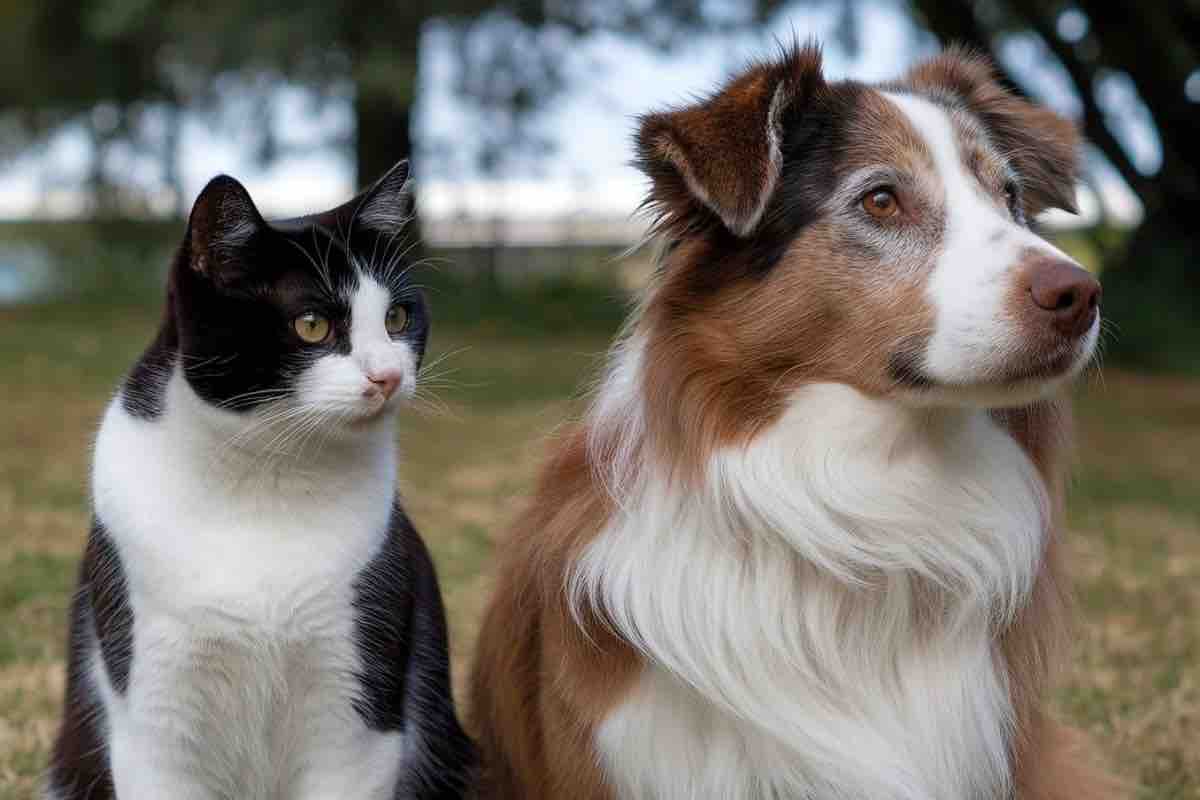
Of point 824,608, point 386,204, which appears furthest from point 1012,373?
point 386,204

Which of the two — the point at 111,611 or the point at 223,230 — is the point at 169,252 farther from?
the point at 223,230

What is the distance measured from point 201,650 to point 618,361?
3.59 ft

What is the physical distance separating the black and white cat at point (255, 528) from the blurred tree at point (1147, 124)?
11620mm

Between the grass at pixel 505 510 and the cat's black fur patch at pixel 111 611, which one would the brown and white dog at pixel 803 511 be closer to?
the grass at pixel 505 510

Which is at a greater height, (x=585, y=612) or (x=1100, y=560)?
(x=585, y=612)

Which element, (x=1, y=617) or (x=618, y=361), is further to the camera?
(x=1, y=617)

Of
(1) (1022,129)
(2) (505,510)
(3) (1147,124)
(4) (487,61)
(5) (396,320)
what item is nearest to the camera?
(5) (396,320)

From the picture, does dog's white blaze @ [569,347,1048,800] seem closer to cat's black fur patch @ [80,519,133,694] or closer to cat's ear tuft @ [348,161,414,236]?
cat's ear tuft @ [348,161,414,236]

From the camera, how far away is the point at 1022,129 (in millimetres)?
3289

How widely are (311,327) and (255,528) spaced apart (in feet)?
1.28

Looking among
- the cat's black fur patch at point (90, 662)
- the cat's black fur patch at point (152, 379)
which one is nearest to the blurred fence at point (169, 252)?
the cat's black fur patch at point (90, 662)

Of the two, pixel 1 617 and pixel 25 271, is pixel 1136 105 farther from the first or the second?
pixel 25 271

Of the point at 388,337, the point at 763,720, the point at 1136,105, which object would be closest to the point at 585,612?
the point at 763,720

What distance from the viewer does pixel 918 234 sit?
2854 mm
